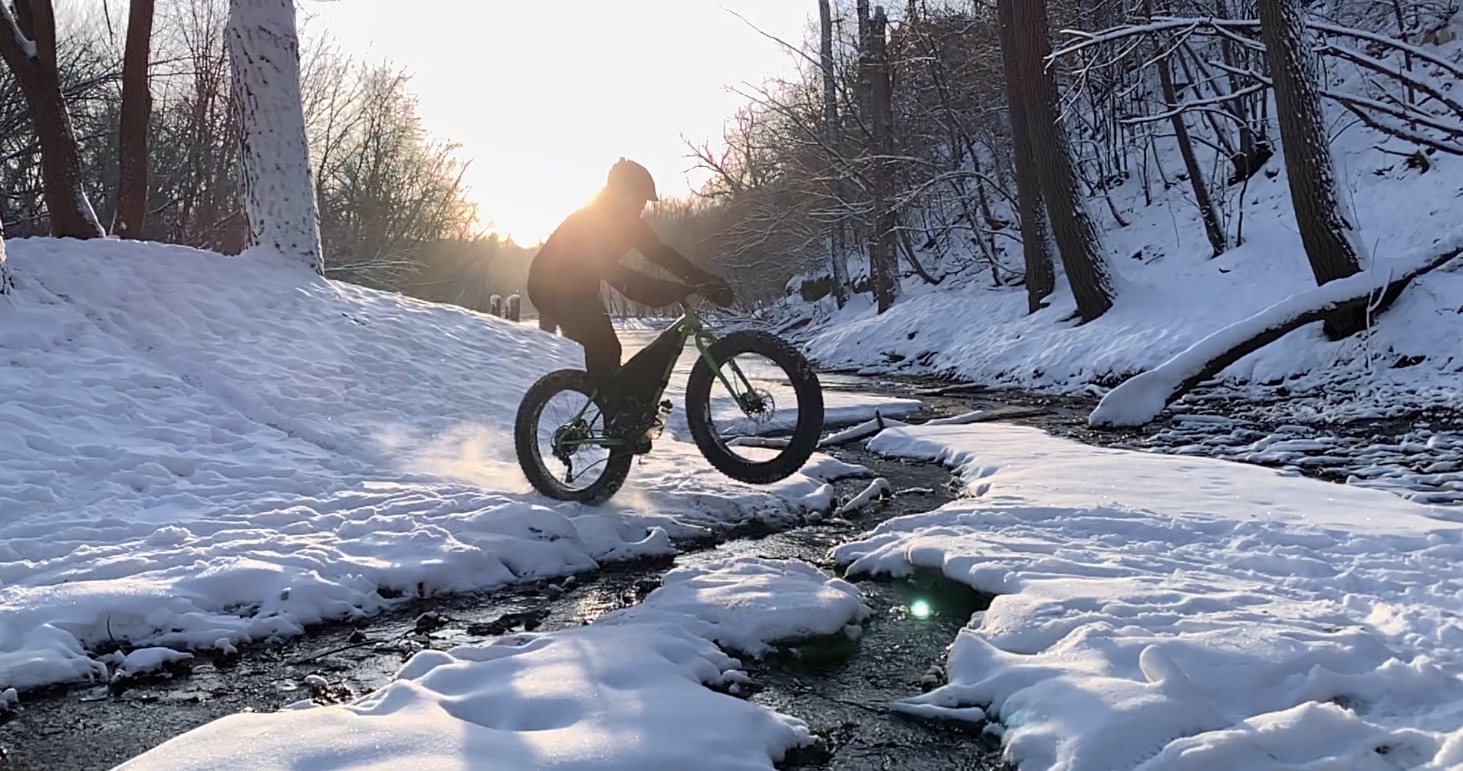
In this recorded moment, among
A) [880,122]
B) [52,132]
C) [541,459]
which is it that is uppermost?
[880,122]

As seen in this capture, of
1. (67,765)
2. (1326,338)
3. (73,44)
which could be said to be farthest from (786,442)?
(73,44)

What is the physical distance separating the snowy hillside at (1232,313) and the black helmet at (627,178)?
670 cm

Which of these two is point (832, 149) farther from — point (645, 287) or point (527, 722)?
point (527, 722)

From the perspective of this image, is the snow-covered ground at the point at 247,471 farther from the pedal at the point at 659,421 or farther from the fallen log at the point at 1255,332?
the fallen log at the point at 1255,332

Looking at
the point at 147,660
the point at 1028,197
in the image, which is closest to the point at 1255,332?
the point at 1028,197

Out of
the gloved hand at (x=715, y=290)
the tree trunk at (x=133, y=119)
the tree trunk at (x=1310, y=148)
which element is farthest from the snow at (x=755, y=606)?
the tree trunk at (x=133, y=119)

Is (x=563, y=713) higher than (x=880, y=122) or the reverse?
the reverse

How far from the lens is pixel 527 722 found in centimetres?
260

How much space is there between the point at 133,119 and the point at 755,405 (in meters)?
10.9

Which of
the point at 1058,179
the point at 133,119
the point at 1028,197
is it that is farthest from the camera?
the point at 1028,197

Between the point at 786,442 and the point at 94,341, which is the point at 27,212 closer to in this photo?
the point at 94,341

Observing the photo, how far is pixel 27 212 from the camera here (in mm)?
21500

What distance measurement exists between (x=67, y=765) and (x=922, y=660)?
2629 millimetres

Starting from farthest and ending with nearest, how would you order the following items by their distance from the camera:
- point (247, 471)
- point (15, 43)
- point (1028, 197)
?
point (1028, 197) → point (15, 43) → point (247, 471)
